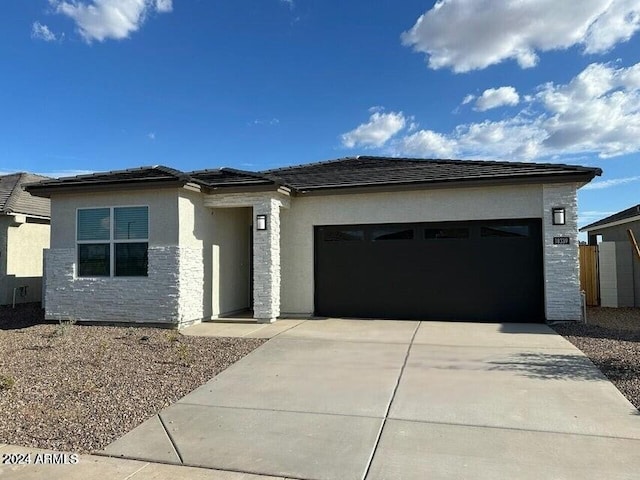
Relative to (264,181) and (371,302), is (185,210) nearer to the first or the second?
(264,181)

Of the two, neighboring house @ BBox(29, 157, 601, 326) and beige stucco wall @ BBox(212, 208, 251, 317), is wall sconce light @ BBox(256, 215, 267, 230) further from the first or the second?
beige stucco wall @ BBox(212, 208, 251, 317)

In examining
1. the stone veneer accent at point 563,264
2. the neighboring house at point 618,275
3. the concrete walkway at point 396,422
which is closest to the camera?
the concrete walkway at point 396,422

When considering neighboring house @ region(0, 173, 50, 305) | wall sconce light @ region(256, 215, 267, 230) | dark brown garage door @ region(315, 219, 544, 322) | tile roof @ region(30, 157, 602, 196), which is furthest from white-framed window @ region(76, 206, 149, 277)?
neighboring house @ region(0, 173, 50, 305)

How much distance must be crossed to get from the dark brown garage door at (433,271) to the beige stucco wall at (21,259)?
997 cm

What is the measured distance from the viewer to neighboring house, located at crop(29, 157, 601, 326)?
10391 millimetres

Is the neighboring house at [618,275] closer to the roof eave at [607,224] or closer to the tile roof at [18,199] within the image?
the roof eave at [607,224]

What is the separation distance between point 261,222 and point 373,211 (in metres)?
2.86

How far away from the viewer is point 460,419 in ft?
15.8

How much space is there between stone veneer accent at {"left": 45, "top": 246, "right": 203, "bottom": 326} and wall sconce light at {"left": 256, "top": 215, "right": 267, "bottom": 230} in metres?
1.54

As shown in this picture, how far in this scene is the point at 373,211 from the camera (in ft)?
38.6

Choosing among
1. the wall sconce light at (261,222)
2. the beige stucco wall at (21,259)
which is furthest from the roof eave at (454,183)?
the beige stucco wall at (21,259)

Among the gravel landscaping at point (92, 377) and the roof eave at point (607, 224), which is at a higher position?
the roof eave at point (607, 224)

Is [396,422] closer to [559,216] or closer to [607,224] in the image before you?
[559,216]

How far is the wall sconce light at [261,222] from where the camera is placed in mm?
11039
